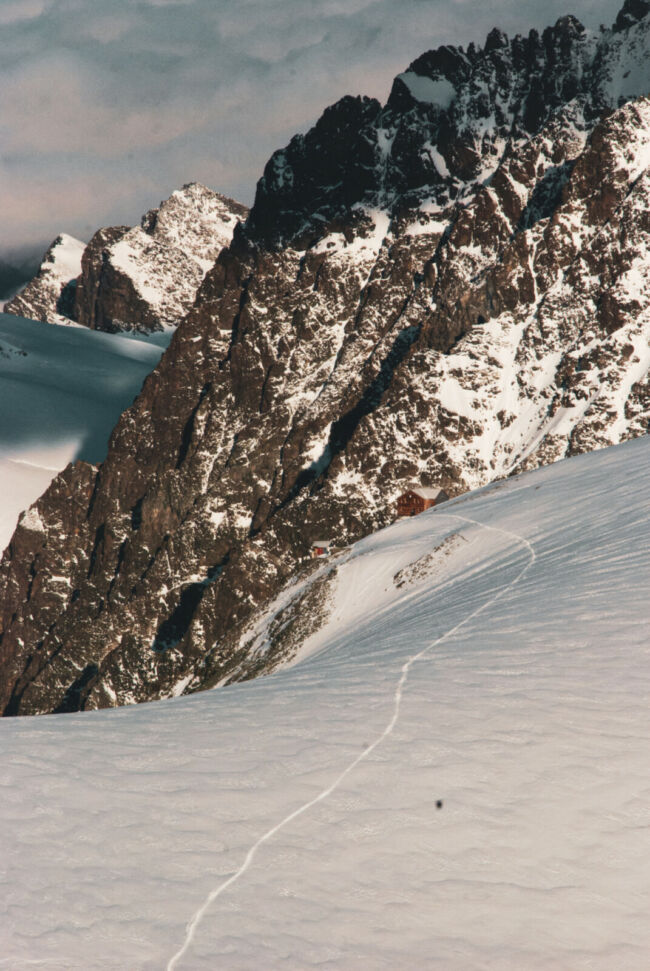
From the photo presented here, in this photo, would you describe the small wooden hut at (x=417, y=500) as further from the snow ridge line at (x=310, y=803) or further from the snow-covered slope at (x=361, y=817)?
the snow-covered slope at (x=361, y=817)

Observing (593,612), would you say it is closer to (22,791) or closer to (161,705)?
(161,705)

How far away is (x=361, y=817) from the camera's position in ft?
41.1

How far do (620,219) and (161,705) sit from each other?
189 m

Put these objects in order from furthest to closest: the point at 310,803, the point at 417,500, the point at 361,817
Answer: the point at 417,500 → the point at 310,803 → the point at 361,817

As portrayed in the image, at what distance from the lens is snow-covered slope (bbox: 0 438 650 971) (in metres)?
10.0

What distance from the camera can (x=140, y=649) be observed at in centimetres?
16138

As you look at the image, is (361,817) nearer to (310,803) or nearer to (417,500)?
(310,803)

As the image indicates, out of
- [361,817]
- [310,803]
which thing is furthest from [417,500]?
[361,817]

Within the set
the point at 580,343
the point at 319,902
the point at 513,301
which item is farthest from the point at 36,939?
the point at 513,301

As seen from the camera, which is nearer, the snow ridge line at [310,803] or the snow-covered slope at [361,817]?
the snow-covered slope at [361,817]

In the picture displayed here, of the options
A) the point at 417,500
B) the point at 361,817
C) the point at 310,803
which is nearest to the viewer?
the point at 361,817

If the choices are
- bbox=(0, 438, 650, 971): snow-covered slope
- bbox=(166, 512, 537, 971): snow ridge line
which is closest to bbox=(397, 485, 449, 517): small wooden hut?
bbox=(166, 512, 537, 971): snow ridge line

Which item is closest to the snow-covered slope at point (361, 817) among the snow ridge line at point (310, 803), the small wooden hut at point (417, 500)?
the snow ridge line at point (310, 803)

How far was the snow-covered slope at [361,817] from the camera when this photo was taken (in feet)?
33.0
